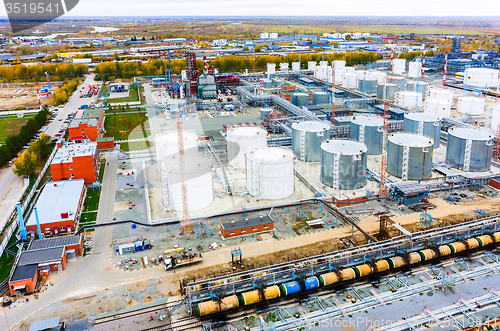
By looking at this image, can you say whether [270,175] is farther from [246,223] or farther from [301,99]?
[301,99]

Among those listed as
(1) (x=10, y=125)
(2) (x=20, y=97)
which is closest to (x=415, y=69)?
(1) (x=10, y=125)

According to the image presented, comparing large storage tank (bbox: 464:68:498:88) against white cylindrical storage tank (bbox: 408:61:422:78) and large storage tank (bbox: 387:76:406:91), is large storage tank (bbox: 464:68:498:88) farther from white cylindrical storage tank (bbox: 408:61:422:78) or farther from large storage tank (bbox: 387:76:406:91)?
large storage tank (bbox: 387:76:406:91)

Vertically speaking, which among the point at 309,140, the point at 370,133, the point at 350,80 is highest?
the point at 350,80

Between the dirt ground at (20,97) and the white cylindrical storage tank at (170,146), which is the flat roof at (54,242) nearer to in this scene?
the white cylindrical storage tank at (170,146)

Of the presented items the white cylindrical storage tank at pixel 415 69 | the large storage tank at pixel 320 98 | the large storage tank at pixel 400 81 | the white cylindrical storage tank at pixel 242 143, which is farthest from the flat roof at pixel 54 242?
the white cylindrical storage tank at pixel 415 69

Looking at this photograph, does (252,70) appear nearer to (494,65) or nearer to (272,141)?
(494,65)

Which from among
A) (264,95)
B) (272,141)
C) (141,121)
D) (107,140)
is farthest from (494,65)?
(107,140)
